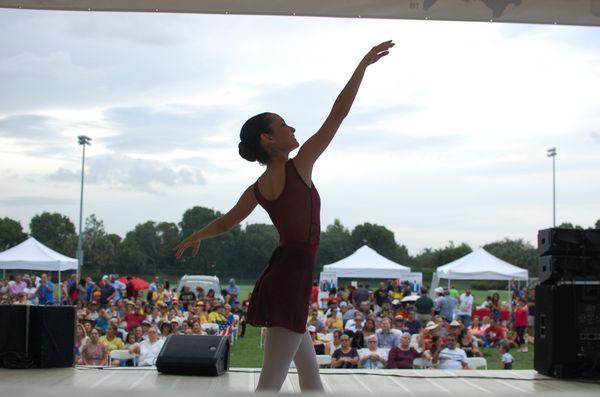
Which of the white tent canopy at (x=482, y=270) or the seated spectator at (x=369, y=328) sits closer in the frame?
the seated spectator at (x=369, y=328)

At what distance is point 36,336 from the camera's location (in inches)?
244

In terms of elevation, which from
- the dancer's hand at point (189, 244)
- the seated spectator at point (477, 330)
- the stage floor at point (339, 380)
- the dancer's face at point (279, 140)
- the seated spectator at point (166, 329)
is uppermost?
the dancer's face at point (279, 140)

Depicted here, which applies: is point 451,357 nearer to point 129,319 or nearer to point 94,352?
point 94,352

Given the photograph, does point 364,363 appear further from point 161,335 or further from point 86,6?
point 86,6

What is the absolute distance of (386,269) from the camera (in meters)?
23.9

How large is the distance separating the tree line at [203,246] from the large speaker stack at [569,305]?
14240 millimetres

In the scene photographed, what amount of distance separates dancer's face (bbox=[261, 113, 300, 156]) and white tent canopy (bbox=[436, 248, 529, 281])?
18.7 metres

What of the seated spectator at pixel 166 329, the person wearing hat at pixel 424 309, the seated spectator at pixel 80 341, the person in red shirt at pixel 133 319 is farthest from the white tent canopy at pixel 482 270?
the seated spectator at pixel 80 341

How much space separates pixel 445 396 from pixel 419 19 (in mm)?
5097

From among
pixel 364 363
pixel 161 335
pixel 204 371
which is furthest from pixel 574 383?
pixel 161 335

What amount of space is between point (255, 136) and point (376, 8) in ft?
10.1

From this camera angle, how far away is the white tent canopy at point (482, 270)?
69.8ft

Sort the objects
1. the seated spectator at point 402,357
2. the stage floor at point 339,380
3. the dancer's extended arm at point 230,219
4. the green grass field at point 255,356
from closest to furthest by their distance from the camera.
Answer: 1. the dancer's extended arm at point 230,219
2. the stage floor at point 339,380
3. the seated spectator at point 402,357
4. the green grass field at point 255,356

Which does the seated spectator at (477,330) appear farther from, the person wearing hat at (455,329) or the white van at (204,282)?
the white van at (204,282)
